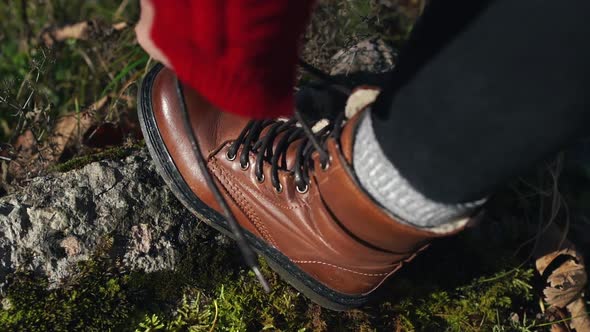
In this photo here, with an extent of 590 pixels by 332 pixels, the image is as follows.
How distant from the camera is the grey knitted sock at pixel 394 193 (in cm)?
143

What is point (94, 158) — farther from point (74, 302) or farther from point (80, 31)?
point (80, 31)

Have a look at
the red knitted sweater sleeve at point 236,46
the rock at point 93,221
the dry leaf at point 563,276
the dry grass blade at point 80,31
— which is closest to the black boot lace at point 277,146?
the rock at point 93,221

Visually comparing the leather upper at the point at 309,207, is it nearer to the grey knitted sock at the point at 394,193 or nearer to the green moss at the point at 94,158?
the grey knitted sock at the point at 394,193

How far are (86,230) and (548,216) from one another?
6.18ft

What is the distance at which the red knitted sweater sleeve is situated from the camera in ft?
3.77

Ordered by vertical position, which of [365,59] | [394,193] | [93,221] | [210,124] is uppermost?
[394,193]

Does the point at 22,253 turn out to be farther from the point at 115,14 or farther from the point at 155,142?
the point at 115,14

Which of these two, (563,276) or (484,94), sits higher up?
(484,94)

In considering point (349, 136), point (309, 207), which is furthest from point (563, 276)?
point (349, 136)

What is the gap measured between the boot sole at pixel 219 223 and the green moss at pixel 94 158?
0.23 metres

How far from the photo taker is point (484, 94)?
1.21 metres

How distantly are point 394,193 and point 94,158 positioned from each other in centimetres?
121

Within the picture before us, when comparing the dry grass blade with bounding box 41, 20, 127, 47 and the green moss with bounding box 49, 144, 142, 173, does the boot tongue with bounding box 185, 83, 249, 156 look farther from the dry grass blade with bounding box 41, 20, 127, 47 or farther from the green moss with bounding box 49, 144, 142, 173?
the dry grass blade with bounding box 41, 20, 127, 47

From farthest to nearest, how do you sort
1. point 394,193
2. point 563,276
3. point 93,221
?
point 563,276, point 93,221, point 394,193
